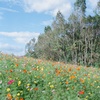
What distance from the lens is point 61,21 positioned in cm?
6262

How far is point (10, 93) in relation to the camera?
5.82 m

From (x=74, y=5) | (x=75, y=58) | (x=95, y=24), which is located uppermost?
(x=74, y=5)

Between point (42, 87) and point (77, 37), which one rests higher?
point (77, 37)

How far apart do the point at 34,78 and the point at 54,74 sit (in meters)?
0.70

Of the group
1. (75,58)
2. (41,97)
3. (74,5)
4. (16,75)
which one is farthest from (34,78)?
(75,58)

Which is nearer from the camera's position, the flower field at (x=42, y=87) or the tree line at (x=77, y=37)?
the flower field at (x=42, y=87)

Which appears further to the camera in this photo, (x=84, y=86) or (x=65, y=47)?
(x=65, y=47)

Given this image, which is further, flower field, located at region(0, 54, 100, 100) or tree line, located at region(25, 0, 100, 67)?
tree line, located at region(25, 0, 100, 67)

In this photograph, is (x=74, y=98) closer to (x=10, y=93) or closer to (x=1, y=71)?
(x=10, y=93)

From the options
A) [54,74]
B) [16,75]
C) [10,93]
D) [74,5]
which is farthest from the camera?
[74,5]

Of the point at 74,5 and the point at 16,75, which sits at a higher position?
the point at 74,5

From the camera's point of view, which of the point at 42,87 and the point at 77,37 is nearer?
the point at 42,87

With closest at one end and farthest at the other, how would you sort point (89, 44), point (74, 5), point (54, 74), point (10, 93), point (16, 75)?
point (10, 93)
point (16, 75)
point (54, 74)
point (74, 5)
point (89, 44)

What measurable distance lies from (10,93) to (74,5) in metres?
53.1
